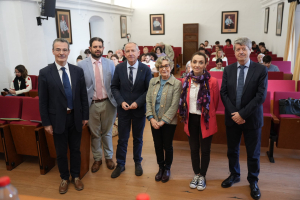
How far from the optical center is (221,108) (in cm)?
379

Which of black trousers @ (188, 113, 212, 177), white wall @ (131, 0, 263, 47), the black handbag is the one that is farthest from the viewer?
white wall @ (131, 0, 263, 47)

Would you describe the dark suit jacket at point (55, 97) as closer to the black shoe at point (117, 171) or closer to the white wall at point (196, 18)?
the black shoe at point (117, 171)

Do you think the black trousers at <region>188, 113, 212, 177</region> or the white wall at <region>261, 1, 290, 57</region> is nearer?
the black trousers at <region>188, 113, 212, 177</region>

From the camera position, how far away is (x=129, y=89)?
2947 millimetres

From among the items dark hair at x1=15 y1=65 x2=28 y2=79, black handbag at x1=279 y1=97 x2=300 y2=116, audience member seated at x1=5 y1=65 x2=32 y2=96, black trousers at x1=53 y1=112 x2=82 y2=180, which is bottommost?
black trousers at x1=53 y1=112 x2=82 y2=180

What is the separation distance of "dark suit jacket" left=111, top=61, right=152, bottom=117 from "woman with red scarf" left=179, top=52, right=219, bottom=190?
555mm

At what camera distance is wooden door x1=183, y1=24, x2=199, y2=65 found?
13.6 meters

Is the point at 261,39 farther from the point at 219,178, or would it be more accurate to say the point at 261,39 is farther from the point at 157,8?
the point at 219,178

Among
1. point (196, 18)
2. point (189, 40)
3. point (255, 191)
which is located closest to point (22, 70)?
point (255, 191)

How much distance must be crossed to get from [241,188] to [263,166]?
2.27 ft

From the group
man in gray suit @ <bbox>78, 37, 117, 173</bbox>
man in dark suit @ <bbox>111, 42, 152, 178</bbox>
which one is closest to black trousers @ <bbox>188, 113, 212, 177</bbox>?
man in dark suit @ <bbox>111, 42, 152, 178</bbox>

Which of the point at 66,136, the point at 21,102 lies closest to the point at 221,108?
the point at 66,136

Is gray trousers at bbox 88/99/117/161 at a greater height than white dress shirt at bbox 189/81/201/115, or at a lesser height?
lesser

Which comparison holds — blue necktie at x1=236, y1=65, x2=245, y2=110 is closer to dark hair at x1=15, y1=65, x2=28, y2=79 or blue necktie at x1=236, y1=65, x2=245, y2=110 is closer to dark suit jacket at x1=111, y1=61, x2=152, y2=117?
dark suit jacket at x1=111, y1=61, x2=152, y2=117
